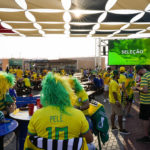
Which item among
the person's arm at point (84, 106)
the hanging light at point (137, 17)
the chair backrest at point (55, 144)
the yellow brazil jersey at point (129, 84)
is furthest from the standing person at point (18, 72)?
the chair backrest at point (55, 144)

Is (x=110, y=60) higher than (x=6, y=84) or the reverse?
higher

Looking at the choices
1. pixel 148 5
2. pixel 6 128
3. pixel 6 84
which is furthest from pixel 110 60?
pixel 6 128

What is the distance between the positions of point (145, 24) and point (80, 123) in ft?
32.8

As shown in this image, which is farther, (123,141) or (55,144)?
(123,141)

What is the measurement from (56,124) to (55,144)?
143mm

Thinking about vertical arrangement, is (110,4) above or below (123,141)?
above

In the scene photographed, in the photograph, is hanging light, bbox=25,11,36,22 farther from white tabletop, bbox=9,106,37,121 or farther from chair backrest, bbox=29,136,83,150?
chair backrest, bbox=29,136,83,150

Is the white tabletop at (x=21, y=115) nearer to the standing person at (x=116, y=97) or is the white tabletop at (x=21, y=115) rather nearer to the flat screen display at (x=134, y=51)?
the standing person at (x=116, y=97)

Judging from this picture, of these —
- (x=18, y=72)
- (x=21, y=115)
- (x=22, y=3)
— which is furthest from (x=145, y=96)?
(x=18, y=72)

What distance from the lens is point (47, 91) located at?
4.43 feet

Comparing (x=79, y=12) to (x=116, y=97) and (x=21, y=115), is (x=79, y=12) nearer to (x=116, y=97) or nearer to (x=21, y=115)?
(x=116, y=97)

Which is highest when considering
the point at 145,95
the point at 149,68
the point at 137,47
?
the point at 137,47

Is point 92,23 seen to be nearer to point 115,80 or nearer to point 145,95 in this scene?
point 115,80

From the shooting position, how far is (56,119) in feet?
3.98
